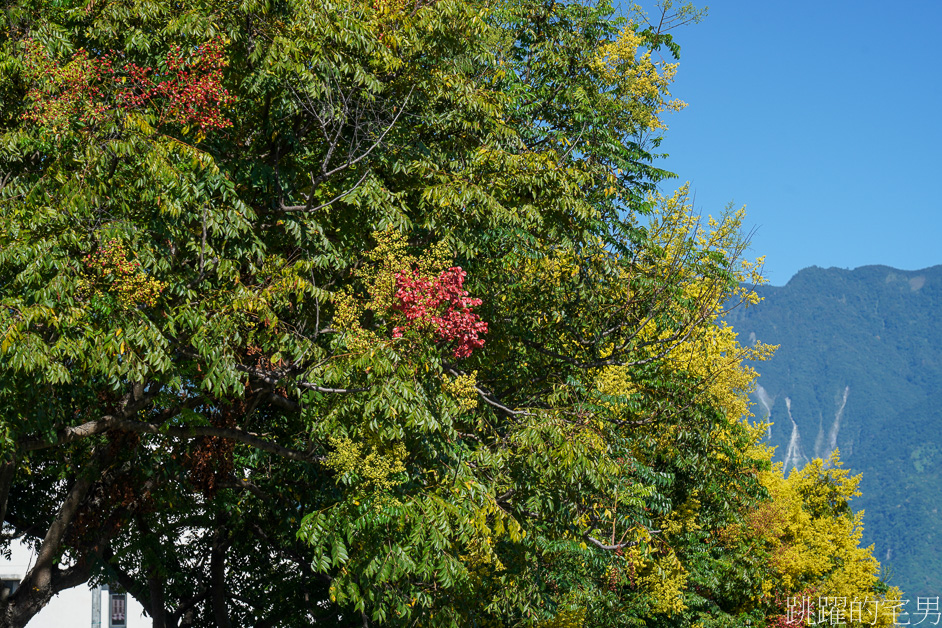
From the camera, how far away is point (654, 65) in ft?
45.6

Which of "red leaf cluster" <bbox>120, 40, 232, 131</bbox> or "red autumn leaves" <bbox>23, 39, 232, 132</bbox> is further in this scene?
"red leaf cluster" <bbox>120, 40, 232, 131</bbox>

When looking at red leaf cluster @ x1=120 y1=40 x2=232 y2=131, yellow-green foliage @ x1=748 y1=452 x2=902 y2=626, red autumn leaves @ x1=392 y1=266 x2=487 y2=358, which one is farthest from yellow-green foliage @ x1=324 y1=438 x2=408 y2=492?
yellow-green foliage @ x1=748 y1=452 x2=902 y2=626

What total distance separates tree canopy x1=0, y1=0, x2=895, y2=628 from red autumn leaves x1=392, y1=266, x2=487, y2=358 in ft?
0.10

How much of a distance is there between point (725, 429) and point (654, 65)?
7.51 meters

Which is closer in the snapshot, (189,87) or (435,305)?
(435,305)

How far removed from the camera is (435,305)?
9.32m

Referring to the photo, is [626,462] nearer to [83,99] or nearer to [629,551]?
[629,551]

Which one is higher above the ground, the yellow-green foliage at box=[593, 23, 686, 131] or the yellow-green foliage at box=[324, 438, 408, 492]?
the yellow-green foliage at box=[593, 23, 686, 131]

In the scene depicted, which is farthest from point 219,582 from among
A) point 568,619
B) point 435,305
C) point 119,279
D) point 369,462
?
point 435,305

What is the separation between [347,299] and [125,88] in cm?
318

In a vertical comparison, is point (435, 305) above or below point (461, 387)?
Answer: above

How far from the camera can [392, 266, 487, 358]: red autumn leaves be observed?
9.21 meters

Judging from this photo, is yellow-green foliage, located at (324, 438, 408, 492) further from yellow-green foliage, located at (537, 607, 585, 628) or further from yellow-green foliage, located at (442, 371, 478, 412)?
yellow-green foliage, located at (537, 607, 585, 628)

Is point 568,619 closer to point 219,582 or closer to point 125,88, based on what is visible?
point 219,582
